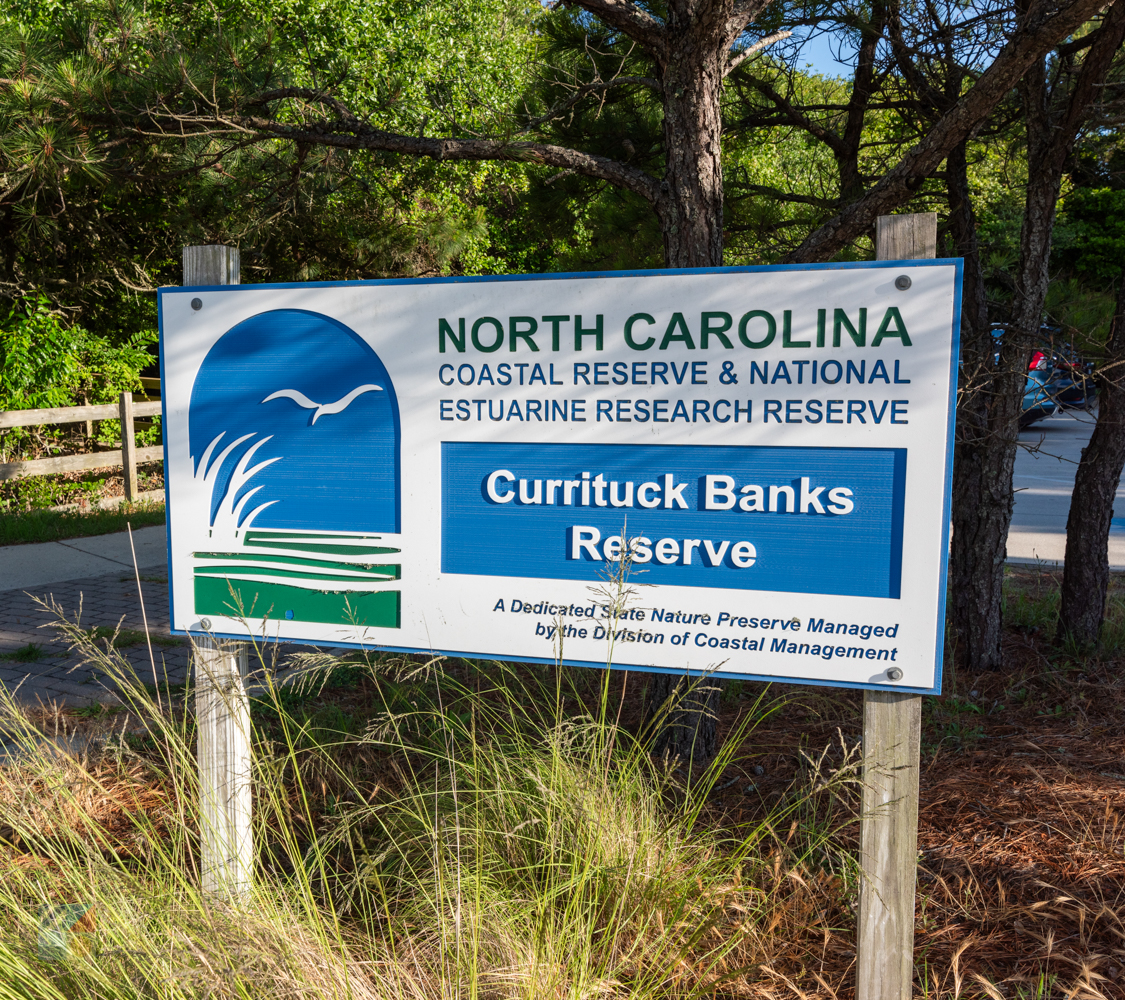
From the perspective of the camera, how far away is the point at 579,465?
2408mm

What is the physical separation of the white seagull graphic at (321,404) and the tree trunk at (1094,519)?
371cm

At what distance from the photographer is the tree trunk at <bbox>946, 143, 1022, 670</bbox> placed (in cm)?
457

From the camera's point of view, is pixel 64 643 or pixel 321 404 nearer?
pixel 321 404

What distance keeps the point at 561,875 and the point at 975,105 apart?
269 cm

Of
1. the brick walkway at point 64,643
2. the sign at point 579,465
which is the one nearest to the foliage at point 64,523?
the brick walkway at point 64,643

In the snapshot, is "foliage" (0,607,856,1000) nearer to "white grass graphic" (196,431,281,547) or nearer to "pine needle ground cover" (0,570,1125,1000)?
"pine needle ground cover" (0,570,1125,1000)

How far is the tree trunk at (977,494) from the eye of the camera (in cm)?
457

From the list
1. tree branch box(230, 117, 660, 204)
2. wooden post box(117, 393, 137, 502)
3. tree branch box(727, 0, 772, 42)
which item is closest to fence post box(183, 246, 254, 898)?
tree branch box(230, 117, 660, 204)

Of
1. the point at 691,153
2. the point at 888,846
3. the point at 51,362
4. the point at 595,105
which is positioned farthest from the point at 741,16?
the point at 51,362

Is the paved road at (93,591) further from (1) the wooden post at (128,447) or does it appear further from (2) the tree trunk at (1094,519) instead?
(1) the wooden post at (128,447)

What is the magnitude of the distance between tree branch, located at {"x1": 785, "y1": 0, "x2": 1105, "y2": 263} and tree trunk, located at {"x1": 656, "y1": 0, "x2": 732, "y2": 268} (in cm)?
49

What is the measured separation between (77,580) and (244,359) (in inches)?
191

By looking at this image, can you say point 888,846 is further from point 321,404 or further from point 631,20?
point 631,20

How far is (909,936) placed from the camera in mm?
2188
